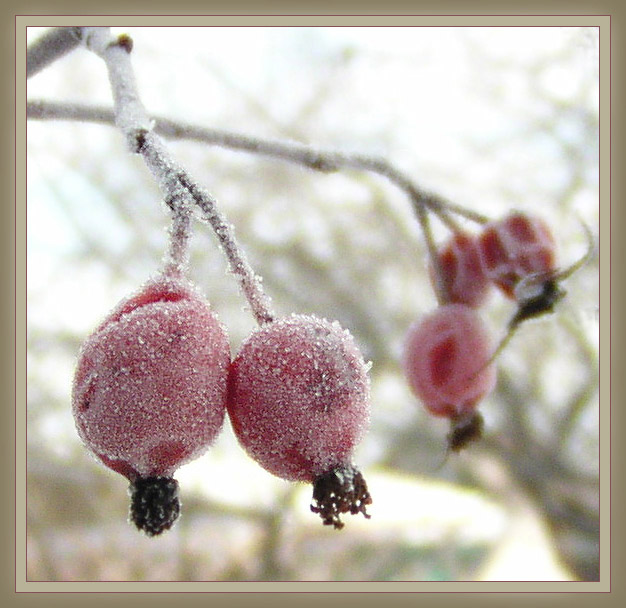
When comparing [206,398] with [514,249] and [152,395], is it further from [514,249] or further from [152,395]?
[514,249]

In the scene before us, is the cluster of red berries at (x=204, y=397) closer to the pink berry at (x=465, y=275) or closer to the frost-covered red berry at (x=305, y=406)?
the frost-covered red berry at (x=305, y=406)

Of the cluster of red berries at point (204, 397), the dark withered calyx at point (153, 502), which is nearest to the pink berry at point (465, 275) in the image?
the cluster of red berries at point (204, 397)

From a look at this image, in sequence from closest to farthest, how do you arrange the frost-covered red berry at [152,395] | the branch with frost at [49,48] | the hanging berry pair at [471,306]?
the frost-covered red berry at [152,395], the branch with frost at [49,48], the hanging berry pair at [471,306]

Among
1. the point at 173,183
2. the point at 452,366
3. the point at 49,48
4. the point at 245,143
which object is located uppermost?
the point at 49,48

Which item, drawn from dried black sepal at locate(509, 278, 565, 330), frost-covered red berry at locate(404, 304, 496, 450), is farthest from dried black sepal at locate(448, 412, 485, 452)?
dried black sepal at locate(509, 278, 565, 330)

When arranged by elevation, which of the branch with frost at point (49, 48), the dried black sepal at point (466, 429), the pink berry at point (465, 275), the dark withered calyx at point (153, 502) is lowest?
the dark withered calyx at point (153, 502)

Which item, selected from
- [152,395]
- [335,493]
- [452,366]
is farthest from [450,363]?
[152,395]
